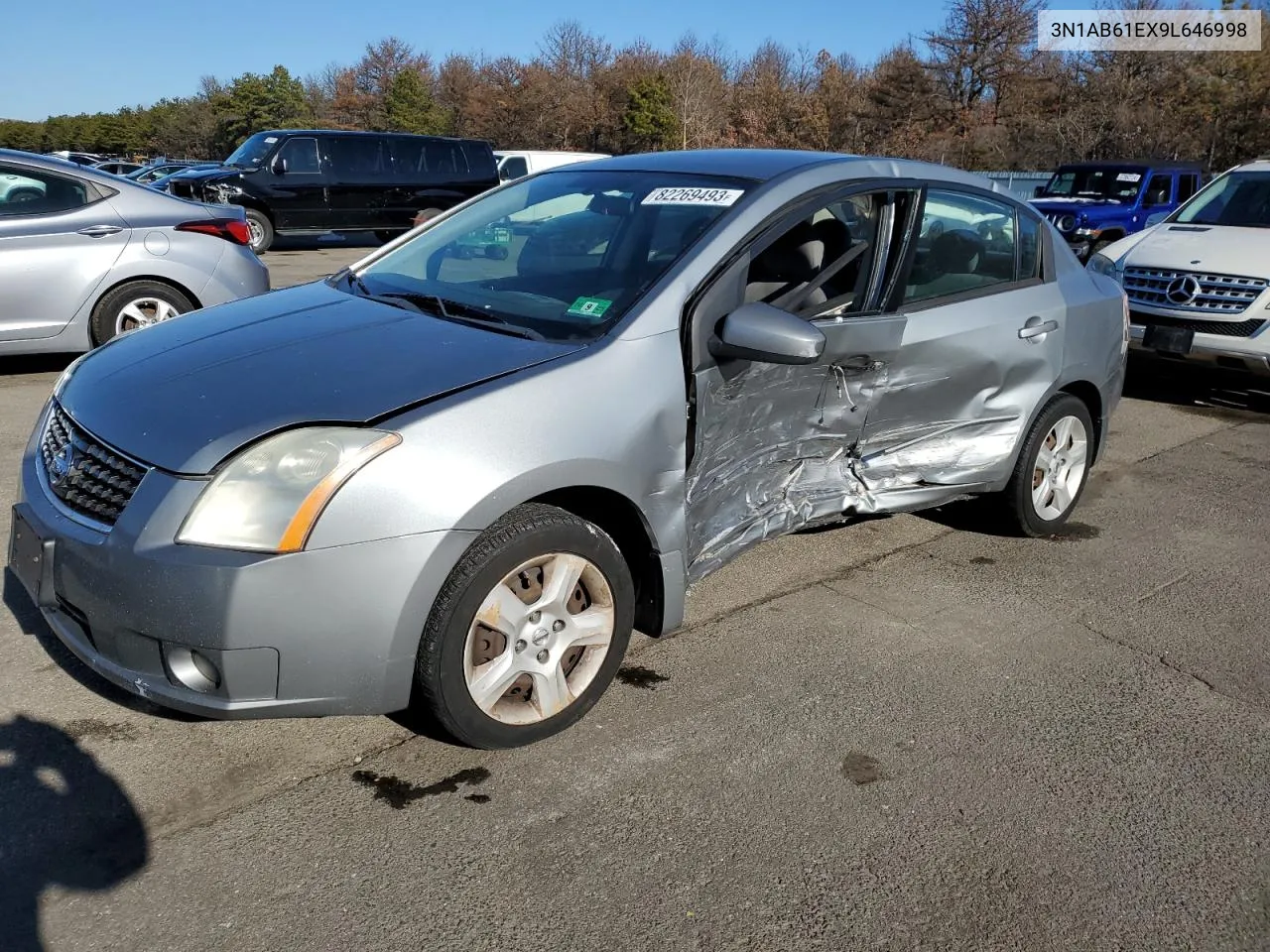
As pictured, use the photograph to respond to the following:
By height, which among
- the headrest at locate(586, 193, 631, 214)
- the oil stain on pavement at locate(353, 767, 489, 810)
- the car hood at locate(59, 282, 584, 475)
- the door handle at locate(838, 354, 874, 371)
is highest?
the headrest at locate(586, 193, 631, 214)

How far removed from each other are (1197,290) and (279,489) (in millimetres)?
7140

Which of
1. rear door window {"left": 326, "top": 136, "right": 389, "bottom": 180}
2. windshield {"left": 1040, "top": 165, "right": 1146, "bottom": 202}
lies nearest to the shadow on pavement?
rear door window {"left": 326, "top": 136, "right": 389, "bottom": 180}

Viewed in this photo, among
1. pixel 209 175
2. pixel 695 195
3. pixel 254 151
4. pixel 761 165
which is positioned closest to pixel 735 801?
pixel 695 195

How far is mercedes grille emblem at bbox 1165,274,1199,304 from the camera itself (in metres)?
7.60

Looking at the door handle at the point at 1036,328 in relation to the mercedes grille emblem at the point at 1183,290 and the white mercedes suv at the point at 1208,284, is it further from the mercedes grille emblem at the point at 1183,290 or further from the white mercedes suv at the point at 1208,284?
the mercedes grille emblem at the point at 1183,290

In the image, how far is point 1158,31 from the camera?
34500 mm

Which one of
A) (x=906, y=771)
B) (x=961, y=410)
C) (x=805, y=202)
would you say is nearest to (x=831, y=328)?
(x=805, y=202)

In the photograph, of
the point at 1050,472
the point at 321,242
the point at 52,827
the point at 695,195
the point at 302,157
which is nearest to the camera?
the point at 52,827

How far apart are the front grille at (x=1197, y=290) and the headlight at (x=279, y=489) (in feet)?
22.5

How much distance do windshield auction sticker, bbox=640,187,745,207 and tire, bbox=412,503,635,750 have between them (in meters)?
1.28

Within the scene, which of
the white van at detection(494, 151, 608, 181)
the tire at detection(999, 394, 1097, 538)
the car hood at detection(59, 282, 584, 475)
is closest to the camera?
the car hood at detection(59, 282, 584, 475)

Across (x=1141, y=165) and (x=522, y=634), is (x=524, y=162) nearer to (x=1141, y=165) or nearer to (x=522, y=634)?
(x=1141, y=165)

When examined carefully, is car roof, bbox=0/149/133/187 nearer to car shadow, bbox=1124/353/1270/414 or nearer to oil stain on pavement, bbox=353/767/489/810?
oil stain on pavement, bbox=353/767/489/810

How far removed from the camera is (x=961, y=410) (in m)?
4.35
